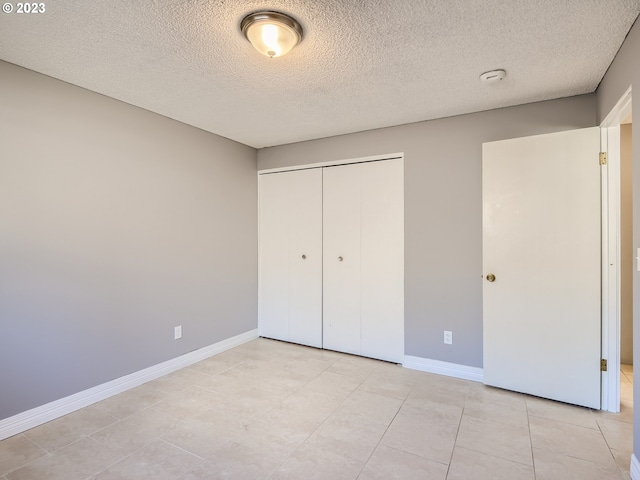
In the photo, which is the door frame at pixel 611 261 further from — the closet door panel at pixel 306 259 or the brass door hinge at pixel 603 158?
the closet door panel at pixel 306 259

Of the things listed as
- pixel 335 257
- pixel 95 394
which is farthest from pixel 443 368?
pixel 95 394

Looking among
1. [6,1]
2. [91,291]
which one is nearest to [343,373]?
[91,291]

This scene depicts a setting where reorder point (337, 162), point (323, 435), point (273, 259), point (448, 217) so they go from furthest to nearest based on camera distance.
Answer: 1. point (273, 259)
2. point (337, 162)
3. point (448, 217)
4. point (323, 435)

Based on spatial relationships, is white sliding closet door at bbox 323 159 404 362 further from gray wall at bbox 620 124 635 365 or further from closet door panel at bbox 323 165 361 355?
gray wall at bbox 620 124 635 365

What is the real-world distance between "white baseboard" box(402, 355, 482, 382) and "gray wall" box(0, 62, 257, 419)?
1.95 meters

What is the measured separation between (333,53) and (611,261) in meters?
2.29

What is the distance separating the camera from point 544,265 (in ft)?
7.95

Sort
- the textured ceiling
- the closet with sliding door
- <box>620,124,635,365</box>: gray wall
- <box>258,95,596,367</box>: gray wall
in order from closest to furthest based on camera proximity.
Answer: the textured ceiling → <box>258,95,596,367</box>: gray wall → <box>620,124,635,365</box>: gray wall → the closet with sliding door

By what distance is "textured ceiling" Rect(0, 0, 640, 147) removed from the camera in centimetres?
156

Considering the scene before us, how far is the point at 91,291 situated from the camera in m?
2.41

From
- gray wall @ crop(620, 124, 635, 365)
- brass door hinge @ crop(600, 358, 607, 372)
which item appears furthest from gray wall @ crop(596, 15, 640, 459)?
gray wall @ crop(620, 124, 635, 365)

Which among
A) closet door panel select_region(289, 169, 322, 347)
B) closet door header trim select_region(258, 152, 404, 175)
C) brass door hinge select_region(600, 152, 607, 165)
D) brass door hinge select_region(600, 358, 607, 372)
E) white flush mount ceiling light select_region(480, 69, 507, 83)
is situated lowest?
brass door hinge select_region(600, 358, 607, 372)

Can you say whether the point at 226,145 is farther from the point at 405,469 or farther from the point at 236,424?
the point at 405,469

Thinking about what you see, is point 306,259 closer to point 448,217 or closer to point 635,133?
point 448,217
